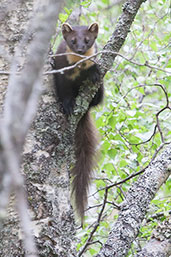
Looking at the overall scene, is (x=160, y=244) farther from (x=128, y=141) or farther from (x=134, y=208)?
(x=128, y=141)

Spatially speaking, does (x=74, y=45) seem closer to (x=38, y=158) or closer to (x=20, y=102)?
(x=38, y=158)

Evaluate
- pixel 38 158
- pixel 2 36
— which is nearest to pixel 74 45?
pixel 2 36

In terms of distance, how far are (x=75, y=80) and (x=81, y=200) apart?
109 centimetres

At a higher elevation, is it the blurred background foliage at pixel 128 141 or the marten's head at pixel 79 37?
the marten's head at pixel 79 37

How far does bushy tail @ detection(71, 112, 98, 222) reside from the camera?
11.6 ft

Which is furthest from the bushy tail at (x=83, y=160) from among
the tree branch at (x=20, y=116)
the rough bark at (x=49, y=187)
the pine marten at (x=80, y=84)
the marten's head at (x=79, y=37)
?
the tree branch at (x=20, y=116)

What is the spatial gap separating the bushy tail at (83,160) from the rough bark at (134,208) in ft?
2.79

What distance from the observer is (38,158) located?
8.41ft

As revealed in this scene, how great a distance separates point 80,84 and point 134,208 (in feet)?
4.83

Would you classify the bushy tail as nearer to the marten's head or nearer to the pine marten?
the pine marten

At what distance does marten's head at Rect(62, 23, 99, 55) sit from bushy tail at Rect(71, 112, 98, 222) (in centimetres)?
68

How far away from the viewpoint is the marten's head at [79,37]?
4.10m

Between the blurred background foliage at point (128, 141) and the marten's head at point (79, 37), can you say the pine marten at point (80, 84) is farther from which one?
the blurred background foliage at point (128, 141)

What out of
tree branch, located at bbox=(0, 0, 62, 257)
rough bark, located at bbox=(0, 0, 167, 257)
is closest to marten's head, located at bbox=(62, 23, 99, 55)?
rough bark, located at bbox=(0, 0, 167, 257)
